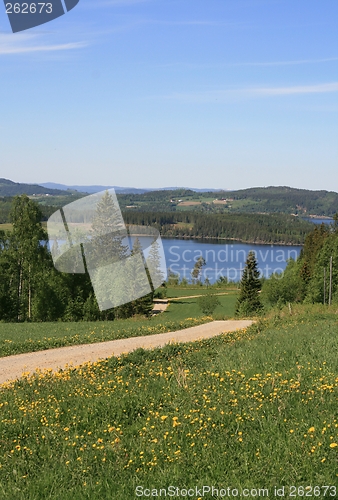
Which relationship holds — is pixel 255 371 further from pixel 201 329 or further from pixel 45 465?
pixel 201 329

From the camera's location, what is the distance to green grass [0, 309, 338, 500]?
19.4ft

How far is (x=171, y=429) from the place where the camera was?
7.48 metres

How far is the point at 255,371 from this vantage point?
34.2 feet

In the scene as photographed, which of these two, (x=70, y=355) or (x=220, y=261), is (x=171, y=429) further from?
(x=220, y=261)

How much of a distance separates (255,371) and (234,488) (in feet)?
16.5

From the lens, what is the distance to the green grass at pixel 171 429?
593 centimetres

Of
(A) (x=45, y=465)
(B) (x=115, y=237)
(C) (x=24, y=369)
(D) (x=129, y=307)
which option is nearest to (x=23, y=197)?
(B) (x=115, y=237)

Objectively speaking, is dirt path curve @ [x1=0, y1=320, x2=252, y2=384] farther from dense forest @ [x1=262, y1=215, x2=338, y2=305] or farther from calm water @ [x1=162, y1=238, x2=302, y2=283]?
calm water @ [x1=162, y1=238, x2=302, y2=283]

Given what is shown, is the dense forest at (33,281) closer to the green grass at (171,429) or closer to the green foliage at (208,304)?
the green foliage at (208,304)
